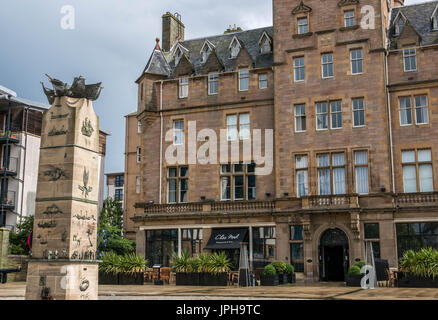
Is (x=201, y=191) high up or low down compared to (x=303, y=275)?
up

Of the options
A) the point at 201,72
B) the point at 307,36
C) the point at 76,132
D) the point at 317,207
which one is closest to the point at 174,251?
the point at 317,207

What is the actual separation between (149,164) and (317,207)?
1422 centimetres

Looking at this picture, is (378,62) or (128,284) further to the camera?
(378,62)

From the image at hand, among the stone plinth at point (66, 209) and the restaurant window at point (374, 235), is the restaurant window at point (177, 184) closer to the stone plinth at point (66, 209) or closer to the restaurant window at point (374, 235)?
→ the restaurant window at point (374, 235)

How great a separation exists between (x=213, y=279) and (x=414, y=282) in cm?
1060

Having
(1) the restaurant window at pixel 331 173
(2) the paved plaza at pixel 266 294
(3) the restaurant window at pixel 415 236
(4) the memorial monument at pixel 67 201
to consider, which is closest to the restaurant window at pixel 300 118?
(1) the restaurant window at pixel 331 173

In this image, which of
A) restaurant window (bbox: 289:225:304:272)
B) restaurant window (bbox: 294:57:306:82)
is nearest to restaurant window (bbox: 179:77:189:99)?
restaurant window (bbox: 294:57:306:82)

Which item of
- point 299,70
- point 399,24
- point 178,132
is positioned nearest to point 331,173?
point 299,70

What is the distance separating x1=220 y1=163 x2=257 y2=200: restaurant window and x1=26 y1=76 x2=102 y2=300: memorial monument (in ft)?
75.9

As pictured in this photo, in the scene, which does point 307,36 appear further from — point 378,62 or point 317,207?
point 317,207

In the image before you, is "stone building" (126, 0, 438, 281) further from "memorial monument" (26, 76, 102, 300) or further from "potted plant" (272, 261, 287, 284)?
"memorial monument" (26, 76, 102, 300)

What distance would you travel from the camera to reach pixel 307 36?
130ft

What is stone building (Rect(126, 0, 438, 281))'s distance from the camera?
36.2m

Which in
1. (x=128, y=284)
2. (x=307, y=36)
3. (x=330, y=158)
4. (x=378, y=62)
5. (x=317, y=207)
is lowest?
(x=128, y=284)
